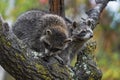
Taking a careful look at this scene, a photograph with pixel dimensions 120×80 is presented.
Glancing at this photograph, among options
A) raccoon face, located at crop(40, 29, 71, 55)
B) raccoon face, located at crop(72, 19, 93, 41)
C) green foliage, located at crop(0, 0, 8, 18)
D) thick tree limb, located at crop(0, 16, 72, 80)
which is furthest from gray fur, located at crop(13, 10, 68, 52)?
green foliage, located at crop(0, 0, 8, 18)

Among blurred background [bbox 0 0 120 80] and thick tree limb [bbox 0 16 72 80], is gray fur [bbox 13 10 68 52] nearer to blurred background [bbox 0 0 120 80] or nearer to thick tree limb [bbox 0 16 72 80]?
thick tree limb [bbox 0 16 72 80]

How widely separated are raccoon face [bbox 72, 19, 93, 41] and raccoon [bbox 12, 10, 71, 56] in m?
0.10

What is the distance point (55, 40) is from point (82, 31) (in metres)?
0.34

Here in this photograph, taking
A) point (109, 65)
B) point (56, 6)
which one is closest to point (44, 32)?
point (56, 6)

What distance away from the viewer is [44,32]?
5.00 metres

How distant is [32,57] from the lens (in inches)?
153

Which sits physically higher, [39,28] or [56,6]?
[56,6]

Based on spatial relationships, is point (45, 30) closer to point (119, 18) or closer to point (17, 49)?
point (17, 49)

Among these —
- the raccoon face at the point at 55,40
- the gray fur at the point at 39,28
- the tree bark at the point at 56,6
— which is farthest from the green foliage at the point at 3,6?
the raccoon face at the point at 55,40

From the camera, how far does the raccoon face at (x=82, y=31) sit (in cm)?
464

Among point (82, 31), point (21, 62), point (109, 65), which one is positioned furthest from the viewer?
point (109, 65)

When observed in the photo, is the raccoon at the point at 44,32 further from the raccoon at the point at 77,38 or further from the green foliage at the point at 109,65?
the green foliage at the point at 109,65

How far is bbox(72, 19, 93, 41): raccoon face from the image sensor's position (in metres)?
4.64

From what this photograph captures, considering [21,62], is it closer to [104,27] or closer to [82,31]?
[82,31]
